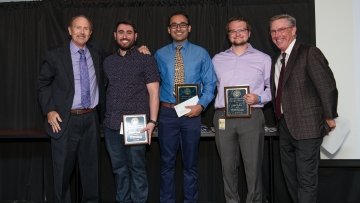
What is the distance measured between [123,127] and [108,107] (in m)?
0.26

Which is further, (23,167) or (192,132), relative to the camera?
(23,167)

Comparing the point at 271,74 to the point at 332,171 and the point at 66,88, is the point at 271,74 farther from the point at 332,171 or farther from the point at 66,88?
the point at 66,88

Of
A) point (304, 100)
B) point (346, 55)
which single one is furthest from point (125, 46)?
point (346, 55)

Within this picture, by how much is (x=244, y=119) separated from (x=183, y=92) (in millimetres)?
605

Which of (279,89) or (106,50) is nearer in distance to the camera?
(279,89)

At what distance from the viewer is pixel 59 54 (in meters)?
3.20

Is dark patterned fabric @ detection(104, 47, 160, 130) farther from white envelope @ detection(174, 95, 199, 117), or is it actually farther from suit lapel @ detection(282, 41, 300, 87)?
suit lapel @ detection(282, 41, 300, 87)

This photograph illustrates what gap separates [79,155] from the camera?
3285 mm

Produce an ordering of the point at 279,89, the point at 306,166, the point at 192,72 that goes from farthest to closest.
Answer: the point at 192,72
the point at 279,89
the point at 306,166

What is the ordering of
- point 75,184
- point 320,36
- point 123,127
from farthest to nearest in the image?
1. point 75,184
2. point 320,36
3. point 123,127

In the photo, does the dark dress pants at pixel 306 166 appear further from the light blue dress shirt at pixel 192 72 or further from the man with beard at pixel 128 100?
the man with beard at pixel 128 100

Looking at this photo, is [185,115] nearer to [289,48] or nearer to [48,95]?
[289,48]

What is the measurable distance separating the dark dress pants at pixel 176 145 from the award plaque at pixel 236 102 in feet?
1.04

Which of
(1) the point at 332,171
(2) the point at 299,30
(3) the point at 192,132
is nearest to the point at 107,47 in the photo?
(3) the point at 192,132
